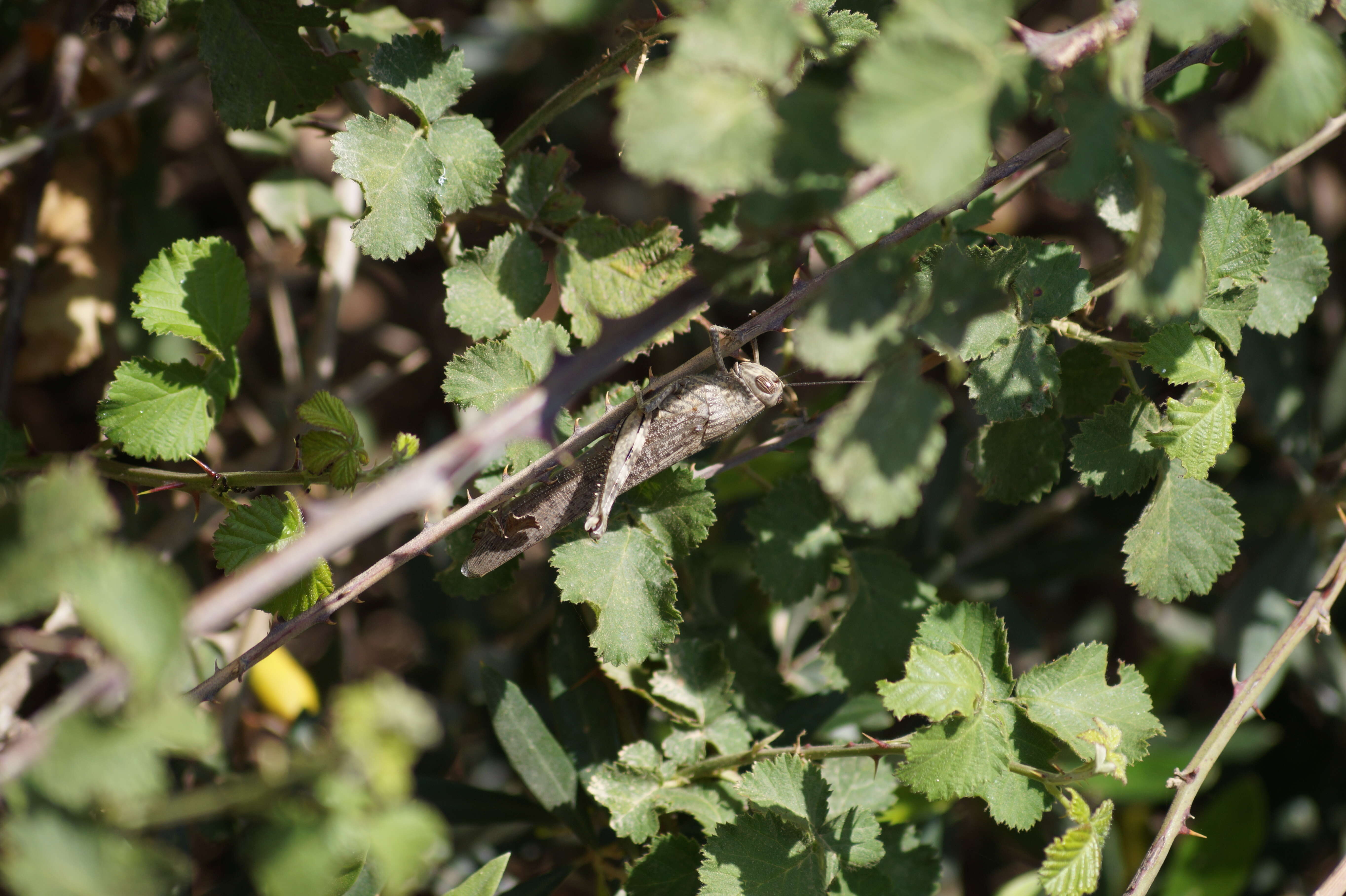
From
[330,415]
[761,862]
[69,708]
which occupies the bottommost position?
[761,862]

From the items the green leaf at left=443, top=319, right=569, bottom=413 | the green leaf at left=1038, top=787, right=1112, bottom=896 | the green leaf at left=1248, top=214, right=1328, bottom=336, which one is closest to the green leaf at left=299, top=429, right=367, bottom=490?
the green leaf at left=443, top=319, right=569, bottom=413

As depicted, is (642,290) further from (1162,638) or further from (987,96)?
(1162,638)

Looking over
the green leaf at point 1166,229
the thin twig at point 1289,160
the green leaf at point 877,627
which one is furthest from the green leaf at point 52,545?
the thin twig at point 1289,160

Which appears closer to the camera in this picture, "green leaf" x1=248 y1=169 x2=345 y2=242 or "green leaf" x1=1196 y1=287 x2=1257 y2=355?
"green leaf" x1=1196 y1=287 x2=1257 y2=355

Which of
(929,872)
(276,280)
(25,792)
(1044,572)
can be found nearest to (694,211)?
(276,280)

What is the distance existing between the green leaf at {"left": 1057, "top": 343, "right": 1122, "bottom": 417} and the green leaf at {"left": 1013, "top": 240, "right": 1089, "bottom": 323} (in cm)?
14

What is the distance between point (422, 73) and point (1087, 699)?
4.70 feet

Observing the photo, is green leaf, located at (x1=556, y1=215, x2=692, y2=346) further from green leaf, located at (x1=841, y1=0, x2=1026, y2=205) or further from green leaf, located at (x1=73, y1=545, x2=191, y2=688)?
green leaf, located at (x1=73, y1=545, x2=191, y2=688)

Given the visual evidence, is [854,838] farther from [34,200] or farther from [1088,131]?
[34,200]

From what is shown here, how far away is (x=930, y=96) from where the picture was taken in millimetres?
783

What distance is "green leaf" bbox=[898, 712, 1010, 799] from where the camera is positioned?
1283 millimetres

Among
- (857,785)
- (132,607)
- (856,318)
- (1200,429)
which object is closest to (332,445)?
(132,607)

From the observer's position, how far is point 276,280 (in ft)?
7.52

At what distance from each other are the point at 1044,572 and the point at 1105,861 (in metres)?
0.72
